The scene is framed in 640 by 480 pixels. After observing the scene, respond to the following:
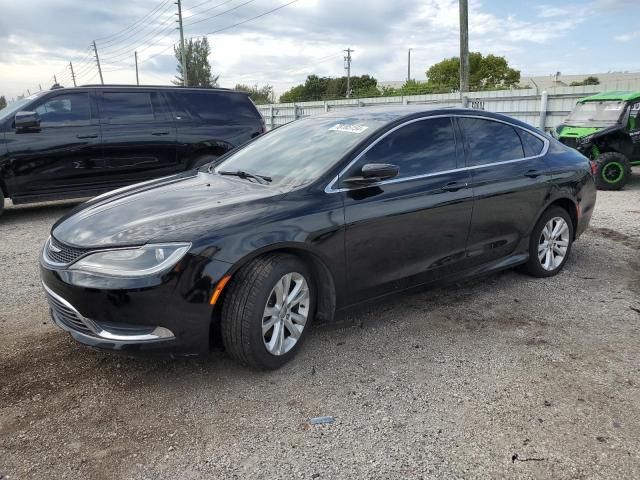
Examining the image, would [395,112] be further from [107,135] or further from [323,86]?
[323,86]

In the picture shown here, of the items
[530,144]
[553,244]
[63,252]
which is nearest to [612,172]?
[553,244]

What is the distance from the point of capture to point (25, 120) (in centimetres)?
697

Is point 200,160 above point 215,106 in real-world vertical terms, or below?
below

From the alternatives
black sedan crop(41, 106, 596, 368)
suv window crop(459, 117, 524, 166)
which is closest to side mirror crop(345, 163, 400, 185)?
black sedan crop(41, 106, 596, 368)

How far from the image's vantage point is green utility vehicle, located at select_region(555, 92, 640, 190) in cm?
999

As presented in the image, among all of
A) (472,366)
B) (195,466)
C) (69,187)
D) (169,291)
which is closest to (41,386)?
(169,291)

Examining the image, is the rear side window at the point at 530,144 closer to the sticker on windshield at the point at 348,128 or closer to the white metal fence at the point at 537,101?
the sticker on windshield at the point at 348,128

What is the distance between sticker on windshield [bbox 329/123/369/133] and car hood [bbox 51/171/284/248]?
801 mm

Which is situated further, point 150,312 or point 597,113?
point 597,113

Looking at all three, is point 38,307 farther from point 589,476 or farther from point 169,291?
point 589,476

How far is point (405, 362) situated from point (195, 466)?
148 centimetres

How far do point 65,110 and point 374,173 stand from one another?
5.90 meters

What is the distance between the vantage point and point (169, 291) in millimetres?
2664

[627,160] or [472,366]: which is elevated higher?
[627,160]
